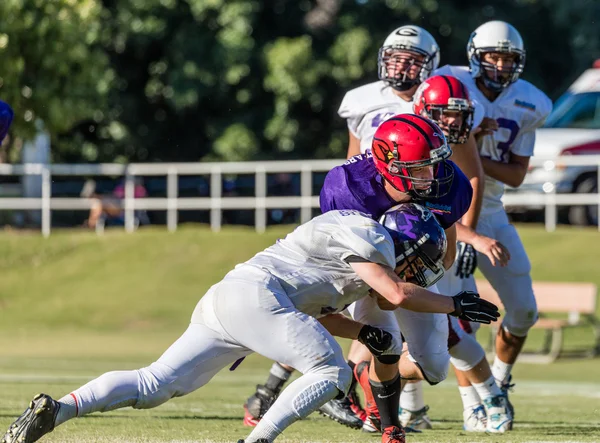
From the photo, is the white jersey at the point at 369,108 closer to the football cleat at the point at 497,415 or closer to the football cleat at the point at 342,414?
the football cleat at the point at 342,414

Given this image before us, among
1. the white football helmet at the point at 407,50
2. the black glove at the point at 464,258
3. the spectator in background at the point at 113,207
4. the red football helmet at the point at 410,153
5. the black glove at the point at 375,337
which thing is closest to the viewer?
the red football helmet at the point at 410,153

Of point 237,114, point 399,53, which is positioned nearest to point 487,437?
point 399,53

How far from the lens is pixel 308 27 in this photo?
2445cm

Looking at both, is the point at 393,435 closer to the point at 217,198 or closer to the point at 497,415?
A: the point at 497,415

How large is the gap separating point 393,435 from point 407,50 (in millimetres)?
2450

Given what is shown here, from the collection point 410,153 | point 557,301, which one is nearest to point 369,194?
point 410,153

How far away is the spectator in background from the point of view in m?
20.2

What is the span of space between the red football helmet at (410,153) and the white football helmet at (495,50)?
2.01 meters

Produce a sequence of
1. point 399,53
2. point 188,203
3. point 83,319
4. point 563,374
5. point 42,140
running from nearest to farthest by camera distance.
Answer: point 399,53 → point 563,374 → point 83,319 → point 188,203 → point 42,140

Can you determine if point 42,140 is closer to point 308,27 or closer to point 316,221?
point 308,27

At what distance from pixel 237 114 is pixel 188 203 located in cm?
522

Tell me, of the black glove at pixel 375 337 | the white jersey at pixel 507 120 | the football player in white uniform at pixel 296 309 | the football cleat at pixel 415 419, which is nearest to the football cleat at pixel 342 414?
the football cleat at pixel 415 419

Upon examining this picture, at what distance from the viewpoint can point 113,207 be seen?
65.7 ft

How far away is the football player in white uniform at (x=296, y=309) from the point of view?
4.54 m
